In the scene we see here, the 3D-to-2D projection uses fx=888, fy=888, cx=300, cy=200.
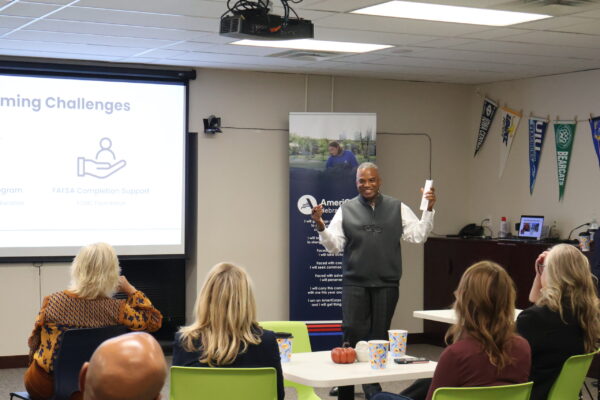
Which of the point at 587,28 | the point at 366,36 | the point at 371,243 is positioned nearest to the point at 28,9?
the point at 366,36

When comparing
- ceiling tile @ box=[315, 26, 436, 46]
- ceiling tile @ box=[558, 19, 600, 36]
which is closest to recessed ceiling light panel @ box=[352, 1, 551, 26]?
ceiling tile @ box=[558, 19, 600, 36]

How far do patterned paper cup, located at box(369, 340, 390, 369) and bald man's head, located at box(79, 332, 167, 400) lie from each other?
2672mm

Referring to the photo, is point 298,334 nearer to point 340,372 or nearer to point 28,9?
point 340,372

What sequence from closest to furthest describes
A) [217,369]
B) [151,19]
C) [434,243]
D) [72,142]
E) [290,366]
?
1. [217,369]
2. [290,366]
3. [151,19]
4. [72,142]
5. [434,243]

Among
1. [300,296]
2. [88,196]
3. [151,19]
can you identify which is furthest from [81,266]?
[300,296]

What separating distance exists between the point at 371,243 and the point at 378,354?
207 centimetres

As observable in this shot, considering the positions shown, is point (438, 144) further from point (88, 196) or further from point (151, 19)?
point (151, 19)

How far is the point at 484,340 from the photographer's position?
3.34 meters

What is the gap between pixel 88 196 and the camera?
26.2 ft

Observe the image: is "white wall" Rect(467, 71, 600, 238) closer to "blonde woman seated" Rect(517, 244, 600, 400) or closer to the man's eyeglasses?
the man's eyeglasses

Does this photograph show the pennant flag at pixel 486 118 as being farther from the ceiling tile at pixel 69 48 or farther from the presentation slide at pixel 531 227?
the ceiling tile at pixel 69 48

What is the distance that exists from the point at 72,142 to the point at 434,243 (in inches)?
150

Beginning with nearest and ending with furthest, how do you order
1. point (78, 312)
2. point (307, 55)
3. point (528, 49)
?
1. point (78, 312)
2. point (528, 49)
3. point (307, 55)

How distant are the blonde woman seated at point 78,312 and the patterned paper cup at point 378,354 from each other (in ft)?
4.22
